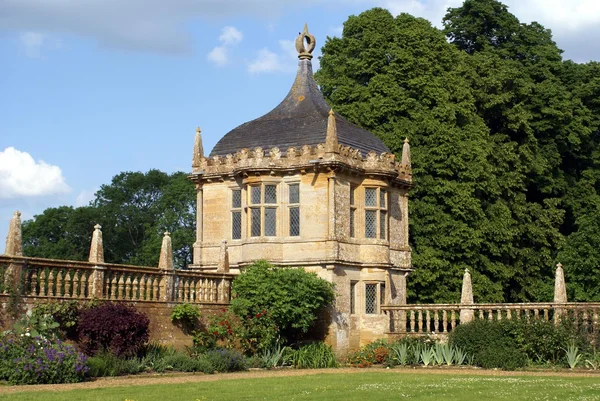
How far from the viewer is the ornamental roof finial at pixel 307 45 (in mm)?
31438

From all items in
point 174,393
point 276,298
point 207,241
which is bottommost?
point 174,393

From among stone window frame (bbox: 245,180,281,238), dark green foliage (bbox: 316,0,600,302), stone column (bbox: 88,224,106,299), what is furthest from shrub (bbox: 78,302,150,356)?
dark green foliage (bbox: 316,0,600,302)

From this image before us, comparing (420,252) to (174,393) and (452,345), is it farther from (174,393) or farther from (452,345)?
(174,393)

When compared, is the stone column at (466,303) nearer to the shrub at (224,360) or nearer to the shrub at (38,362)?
the shrub at (224,360)

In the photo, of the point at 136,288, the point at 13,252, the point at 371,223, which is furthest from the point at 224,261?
the point at 13,252

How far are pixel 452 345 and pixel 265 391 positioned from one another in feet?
35.1

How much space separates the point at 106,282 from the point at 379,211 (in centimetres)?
999

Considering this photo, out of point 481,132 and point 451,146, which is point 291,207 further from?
point 481,132

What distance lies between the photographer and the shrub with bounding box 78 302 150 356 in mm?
21156

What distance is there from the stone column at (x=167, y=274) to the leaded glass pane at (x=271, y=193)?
4.50 m

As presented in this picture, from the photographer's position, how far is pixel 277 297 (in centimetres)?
2589

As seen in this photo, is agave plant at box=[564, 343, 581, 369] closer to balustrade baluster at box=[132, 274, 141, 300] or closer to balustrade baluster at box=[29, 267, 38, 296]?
balustrade baluster at box=[132, 274, 141, 300]

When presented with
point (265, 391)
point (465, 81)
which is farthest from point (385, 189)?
point (265, 391)

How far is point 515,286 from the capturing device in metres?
38.8
